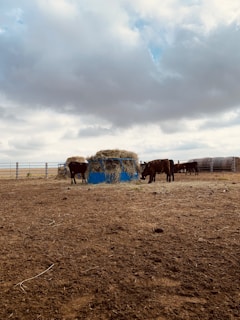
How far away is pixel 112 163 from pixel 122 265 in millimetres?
13550

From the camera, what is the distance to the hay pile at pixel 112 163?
56.9ft

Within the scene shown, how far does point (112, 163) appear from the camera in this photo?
17484 millimetres

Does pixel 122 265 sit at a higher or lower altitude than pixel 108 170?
lower

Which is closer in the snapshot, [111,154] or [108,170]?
[108,170]

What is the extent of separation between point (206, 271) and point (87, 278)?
1.35 metres

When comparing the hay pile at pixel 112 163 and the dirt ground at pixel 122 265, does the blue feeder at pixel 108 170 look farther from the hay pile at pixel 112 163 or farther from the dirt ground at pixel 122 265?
the dirt ground at pixel 122 265

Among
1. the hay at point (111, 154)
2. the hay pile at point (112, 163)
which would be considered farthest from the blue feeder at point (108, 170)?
the hay at point (111, 154)

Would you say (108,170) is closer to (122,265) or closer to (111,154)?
(111,154)

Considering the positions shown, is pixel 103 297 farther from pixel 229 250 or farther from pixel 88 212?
pixel 88 212

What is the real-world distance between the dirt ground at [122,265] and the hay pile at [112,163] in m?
10.3

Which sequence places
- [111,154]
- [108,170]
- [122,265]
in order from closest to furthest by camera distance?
[122,265] → [108,170] → [111,154]

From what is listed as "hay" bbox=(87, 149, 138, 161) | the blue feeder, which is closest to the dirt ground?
the blue feeder

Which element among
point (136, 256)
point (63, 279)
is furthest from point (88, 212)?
point (63, 279)

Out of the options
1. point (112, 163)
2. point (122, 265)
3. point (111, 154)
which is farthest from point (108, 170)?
point (122, 265)
